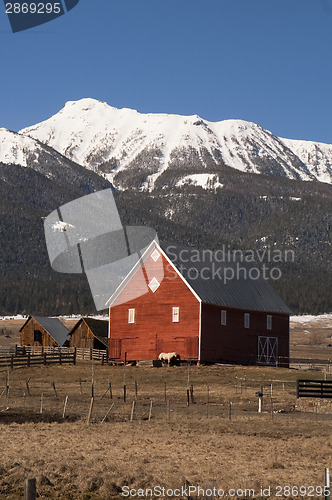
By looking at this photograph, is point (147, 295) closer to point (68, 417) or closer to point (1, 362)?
point (1, 362)

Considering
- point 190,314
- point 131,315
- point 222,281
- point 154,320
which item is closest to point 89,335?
point 131,315

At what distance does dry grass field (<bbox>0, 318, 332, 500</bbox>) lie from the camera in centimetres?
2092

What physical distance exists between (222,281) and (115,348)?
32.8ft

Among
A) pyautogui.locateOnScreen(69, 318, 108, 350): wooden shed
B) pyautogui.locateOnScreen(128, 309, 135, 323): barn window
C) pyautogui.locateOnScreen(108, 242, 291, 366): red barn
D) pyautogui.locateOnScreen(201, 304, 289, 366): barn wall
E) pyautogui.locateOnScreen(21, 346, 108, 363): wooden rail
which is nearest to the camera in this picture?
pyautogui.locateOnScreen(201, 304, 289, 366): barn wall

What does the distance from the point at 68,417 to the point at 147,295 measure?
30.9 meters

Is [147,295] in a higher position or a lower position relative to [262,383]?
higher

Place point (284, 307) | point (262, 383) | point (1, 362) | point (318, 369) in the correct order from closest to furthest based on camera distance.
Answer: point (262, 383), point (1, 362), point (318, 369), point (284, 307)

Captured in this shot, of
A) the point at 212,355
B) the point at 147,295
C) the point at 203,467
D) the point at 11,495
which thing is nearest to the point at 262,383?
the point at 212,355

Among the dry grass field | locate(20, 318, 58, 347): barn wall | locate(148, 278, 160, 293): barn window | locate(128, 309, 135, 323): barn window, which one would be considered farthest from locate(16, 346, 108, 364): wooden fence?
the dry grass field

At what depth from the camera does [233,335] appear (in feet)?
214

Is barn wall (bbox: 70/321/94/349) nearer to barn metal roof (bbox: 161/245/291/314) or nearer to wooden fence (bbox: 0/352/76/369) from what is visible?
wooden fence (bbox: 0/352/76/369)

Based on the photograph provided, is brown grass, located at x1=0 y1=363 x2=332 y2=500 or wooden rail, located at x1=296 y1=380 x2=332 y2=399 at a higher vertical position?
wooden rail, located at x1=296 y1=380 x2=332 y2=399

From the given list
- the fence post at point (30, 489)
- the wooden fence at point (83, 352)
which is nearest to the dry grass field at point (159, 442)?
the fence post at point (30, 489)

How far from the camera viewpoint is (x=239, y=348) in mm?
65688
